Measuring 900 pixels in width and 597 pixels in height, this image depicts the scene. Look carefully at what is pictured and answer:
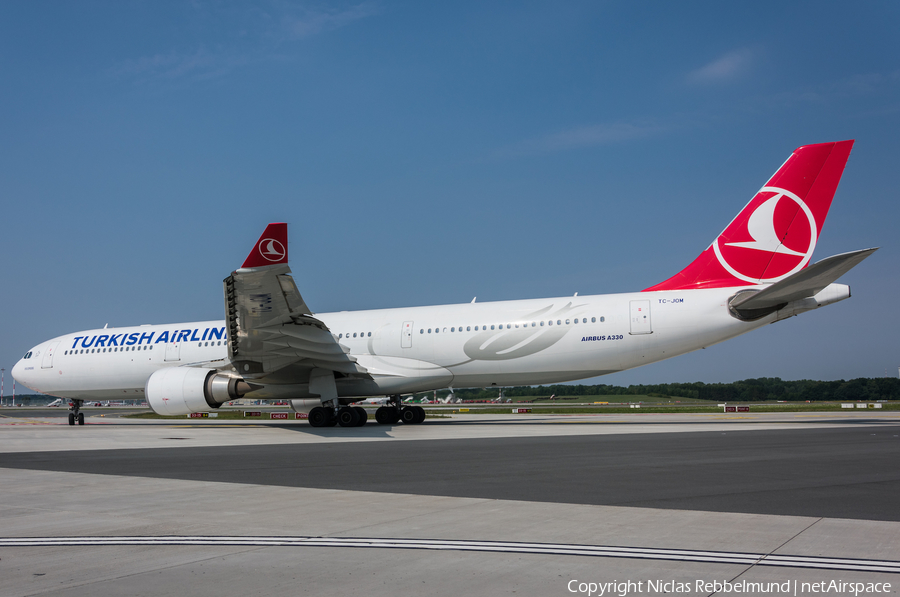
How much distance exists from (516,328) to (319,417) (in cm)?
658

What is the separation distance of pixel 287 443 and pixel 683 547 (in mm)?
11607

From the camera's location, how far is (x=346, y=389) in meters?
21.0

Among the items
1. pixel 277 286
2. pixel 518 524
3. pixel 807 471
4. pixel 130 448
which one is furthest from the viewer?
pixel 277 286

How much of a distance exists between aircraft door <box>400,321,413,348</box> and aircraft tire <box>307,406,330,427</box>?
315 centimetres

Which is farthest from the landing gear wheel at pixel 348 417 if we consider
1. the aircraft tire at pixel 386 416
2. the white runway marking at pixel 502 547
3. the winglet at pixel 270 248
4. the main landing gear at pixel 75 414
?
the white runway marking at pixel 502 547

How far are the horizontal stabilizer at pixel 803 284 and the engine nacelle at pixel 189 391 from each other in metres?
14.6

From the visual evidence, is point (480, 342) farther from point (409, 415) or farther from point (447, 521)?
point (447, 521)

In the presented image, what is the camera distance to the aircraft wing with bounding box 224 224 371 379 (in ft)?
52.4

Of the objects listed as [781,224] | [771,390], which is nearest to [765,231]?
[781,224]

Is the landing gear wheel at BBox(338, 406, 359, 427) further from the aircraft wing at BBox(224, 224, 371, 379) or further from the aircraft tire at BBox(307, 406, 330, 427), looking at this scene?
the aircraft wing at BBox(224, 224, 371, 379)

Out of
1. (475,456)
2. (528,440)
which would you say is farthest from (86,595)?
(528,440)

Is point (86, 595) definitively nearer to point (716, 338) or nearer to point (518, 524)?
point (518, 524)

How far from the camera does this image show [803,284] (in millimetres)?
16359

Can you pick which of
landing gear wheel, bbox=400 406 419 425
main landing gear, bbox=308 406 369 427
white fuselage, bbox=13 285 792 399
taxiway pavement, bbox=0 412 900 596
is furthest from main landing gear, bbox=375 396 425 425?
taxiway pavement, bbox=0 412 900 596
